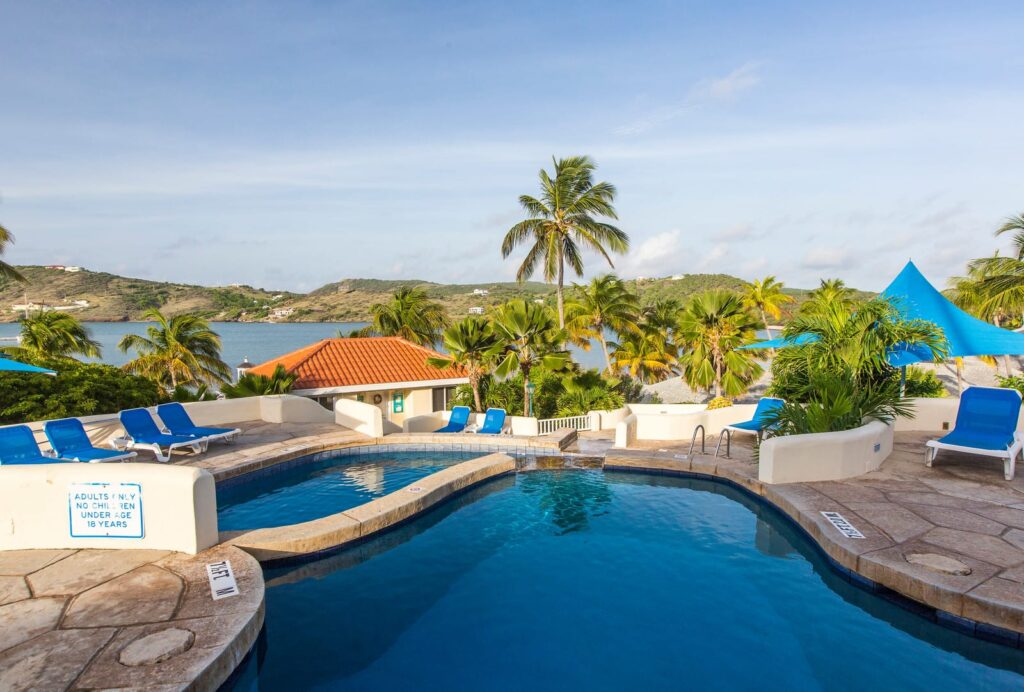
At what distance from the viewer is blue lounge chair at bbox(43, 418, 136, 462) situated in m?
10.3

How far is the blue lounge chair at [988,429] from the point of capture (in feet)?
31.1

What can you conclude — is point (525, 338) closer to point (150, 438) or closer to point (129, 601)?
point (150, 438)

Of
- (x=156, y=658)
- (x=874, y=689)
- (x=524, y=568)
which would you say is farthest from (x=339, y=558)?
(x=874, y=689)

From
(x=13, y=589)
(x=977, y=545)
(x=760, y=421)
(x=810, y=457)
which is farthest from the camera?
(x=760, y=421)

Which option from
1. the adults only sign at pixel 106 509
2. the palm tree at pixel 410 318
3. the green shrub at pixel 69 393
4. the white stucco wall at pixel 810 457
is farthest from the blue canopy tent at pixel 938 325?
the palm tree at pixel 410 318

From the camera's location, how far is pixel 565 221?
78.9ft

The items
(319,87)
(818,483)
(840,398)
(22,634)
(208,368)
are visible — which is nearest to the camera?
(22,634)

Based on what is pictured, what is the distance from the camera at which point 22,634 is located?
4766mm

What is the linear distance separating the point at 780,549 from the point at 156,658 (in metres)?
7.64

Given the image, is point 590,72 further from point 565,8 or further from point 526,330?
point 526,330

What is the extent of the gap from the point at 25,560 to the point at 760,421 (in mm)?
12723

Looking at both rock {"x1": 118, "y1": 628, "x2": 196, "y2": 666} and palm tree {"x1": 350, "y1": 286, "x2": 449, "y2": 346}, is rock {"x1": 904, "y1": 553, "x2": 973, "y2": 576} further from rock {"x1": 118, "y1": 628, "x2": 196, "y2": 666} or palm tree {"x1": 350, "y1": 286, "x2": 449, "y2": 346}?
palm tree {"x1": 350, "y1": 286, "x2": 449, "y2": 346}

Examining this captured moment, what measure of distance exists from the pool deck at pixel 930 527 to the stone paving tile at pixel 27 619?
8.58 m

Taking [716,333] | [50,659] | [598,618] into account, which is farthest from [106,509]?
[716,333]
